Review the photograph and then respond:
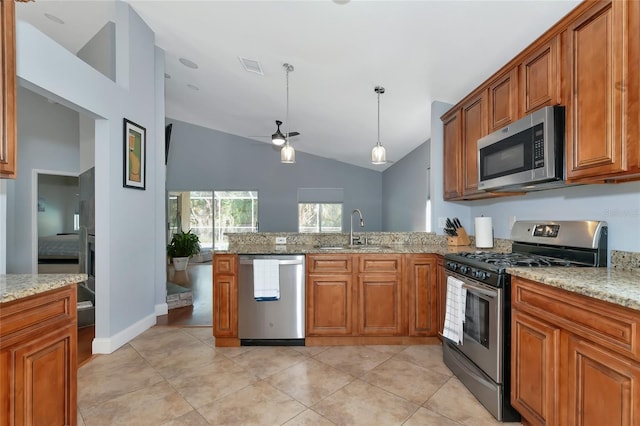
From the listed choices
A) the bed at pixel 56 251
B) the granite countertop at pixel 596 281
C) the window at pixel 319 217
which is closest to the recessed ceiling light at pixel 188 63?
the granite countertop at pixel 596 281

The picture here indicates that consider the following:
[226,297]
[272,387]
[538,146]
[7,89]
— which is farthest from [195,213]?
[538,146]

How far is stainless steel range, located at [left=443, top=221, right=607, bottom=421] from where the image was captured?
184 cm

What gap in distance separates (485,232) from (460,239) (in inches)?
12.1

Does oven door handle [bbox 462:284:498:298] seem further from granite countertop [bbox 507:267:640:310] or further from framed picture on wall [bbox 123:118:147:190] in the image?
framed picture on wall [bbox 123:118:147:190]

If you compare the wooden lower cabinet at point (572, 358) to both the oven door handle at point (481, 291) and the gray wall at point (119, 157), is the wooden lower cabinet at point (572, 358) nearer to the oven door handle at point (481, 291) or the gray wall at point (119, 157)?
the oven door handle at point (481, 291)

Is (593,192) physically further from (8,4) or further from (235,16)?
(8,4)

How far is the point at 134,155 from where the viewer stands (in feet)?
10.5

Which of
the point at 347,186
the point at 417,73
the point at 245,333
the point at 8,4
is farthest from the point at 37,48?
the point at 347,186

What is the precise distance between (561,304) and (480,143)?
5.04 ft

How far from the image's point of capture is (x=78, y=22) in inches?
142

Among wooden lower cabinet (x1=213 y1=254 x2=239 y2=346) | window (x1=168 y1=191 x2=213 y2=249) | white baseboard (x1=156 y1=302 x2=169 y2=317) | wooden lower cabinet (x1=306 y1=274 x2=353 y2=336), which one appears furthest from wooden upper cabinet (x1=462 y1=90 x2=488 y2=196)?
window (x1=168 y1=191 x2=213 y2=249)

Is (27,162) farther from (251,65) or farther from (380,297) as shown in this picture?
(380,297)

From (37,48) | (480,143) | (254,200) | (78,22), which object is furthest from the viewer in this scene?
(254,200)

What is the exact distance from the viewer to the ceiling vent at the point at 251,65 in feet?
11.6
